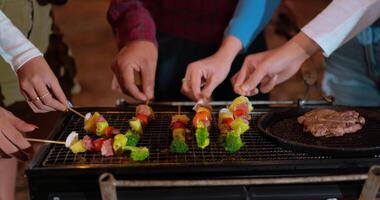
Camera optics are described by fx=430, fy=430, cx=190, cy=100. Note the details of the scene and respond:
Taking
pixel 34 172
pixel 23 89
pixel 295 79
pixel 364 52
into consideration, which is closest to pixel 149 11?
pixel 23 89

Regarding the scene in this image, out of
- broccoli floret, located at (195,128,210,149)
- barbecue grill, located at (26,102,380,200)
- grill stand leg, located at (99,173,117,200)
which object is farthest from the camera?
broccoli floret, located at (195,128,210,149)

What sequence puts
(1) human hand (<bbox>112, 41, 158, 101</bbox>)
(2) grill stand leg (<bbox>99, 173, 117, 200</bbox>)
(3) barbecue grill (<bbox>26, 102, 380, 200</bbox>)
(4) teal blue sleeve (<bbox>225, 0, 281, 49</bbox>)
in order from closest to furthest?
(2) grill stand leg (<bbox>99, 173, 117, 200</bbox>) < (3) barbecue grill (<bbox>26, 102, 380, 200</bbox>) < (1) human hand (<bbox>112, 41, 158, 101</bbox>) < (4) teal blue sleeve (<bbox>225, 0, 281, 49</bbox>)

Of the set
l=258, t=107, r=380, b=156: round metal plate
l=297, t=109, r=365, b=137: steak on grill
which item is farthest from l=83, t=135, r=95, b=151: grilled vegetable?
l=297, t=109, r=365, b=137: steak on grill

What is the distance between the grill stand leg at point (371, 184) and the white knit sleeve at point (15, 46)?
0.89m

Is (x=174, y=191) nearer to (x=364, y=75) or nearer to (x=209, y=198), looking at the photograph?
(x=209, y=198)

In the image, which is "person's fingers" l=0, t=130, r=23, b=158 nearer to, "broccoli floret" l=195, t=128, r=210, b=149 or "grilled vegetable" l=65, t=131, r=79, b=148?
"grilled vegetable" l=65, t=131, r=79, b=148

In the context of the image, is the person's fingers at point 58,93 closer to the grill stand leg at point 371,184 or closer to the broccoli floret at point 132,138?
the broccoli floret at point 132,138

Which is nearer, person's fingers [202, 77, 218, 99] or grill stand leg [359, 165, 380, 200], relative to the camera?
grill stand leg [359, 165, 380, 200]

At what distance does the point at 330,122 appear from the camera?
117cm

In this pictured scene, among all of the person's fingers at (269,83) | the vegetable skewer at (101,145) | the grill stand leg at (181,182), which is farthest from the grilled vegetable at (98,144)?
the person's fingers at (269,83)

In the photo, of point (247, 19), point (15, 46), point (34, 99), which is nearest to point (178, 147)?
point (34, 99)

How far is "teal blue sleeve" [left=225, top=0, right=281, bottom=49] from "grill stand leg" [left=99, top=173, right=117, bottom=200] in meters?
0.78

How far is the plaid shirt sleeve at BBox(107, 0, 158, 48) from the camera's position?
4.94ft

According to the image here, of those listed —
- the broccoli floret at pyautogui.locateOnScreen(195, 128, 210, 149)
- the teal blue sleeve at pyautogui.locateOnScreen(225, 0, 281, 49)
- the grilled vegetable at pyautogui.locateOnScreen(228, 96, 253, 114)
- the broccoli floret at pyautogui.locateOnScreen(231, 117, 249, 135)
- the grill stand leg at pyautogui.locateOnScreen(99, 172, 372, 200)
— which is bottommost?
the grill stand leg at pyautogui.locateOnScreen(99, 172, 372, 200)
